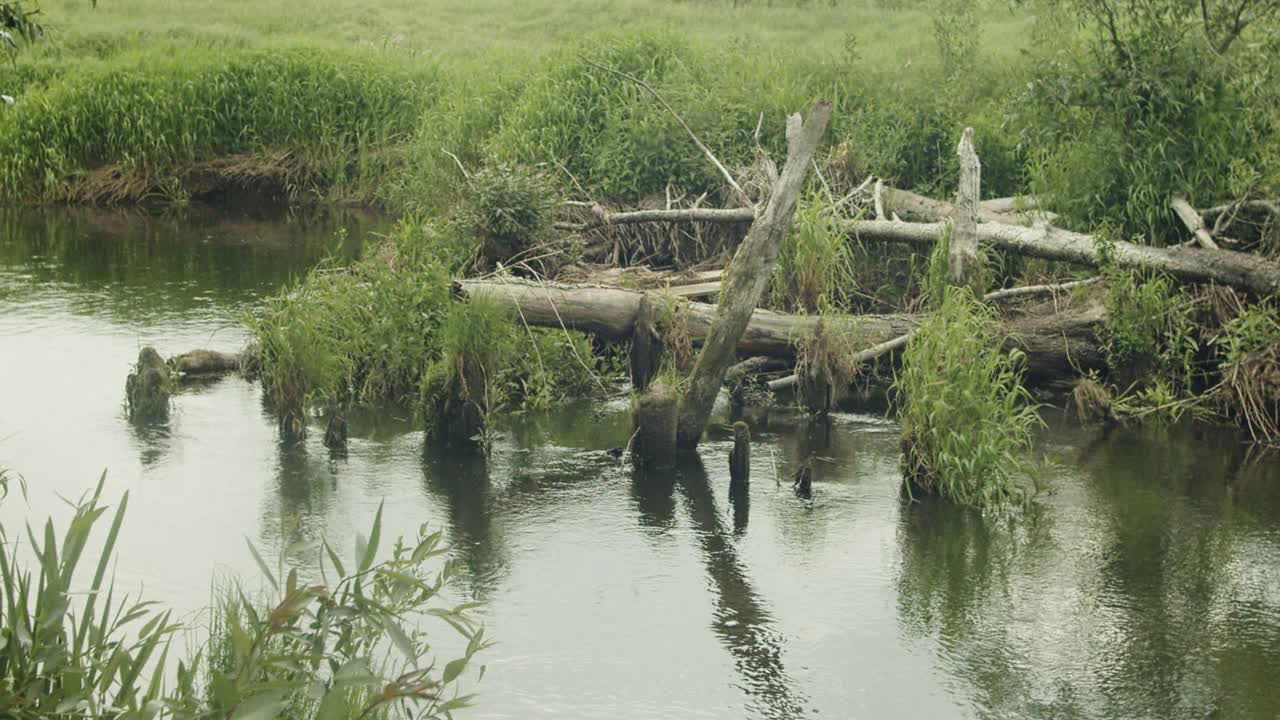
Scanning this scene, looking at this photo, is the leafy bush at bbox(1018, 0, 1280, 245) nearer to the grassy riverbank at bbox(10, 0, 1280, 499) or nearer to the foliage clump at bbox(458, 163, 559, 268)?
the grassy riverbank at bbox(10, 0, 1280, 499)

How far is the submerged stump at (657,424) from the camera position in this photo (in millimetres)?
9820

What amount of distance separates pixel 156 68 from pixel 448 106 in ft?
26.1

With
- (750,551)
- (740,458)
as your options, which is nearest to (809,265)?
(740,458)

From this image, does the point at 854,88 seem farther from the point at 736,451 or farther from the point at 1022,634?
the point at 1022,634

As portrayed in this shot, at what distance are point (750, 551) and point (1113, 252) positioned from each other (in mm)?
4738

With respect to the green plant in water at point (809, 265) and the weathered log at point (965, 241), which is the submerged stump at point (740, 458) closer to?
the weathered log at point (965, 241)

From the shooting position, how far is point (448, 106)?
1939 cm

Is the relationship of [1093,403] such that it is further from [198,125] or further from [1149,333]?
[198,125]

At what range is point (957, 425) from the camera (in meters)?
9.12

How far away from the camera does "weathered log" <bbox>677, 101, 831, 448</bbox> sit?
9.64 meters

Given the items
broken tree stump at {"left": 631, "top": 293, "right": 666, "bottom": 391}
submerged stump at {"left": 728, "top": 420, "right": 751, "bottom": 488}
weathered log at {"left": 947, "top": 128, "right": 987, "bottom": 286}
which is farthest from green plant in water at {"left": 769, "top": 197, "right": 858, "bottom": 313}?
submerged stump at {"left": 728, "top": 420, "right": 751, "bottom": 488}

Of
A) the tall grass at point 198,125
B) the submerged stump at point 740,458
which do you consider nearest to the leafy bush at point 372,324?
the submerged stump at point 740,458

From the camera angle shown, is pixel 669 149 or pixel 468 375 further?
pixel 669 149

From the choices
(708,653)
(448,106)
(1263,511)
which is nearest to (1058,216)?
(1263,511)
